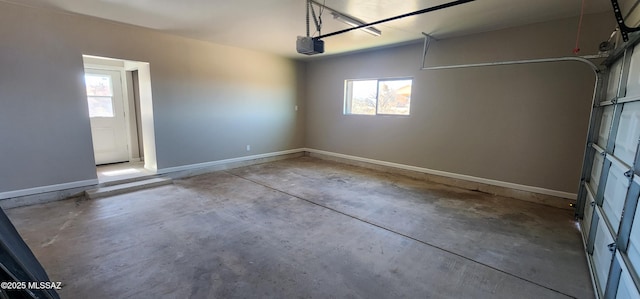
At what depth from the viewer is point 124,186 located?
4.37 metres

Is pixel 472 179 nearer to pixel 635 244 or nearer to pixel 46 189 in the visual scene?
pixel 635 244

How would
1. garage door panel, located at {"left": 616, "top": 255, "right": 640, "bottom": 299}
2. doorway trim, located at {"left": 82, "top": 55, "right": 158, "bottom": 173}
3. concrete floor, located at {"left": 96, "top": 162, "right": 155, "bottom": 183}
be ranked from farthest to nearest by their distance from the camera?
doorway trim, located at {"left": 82, "top": 55, "right": 158, "bottom": 173} → concrete floor, located at {"left": 96, "top": 162, "right": 155, "bottom": 183} → garage door panel, located at {"left": 616, "top": 255, "right": 640, "bottom": 299}

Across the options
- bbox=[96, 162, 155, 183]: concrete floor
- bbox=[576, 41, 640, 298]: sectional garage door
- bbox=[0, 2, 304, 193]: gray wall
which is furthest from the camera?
bbox=[96, 162, 155, 183]: concrete floor

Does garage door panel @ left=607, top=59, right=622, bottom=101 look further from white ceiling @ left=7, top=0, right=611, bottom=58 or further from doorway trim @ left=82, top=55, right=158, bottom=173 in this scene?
Answer: doorway trim @ left=82, top=55, right=158, bottom=173

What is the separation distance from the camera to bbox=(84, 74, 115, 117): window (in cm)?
530

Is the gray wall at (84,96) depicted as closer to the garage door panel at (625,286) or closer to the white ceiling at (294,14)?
the white ceiling at (294,14)

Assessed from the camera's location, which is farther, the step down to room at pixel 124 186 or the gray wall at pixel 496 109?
the step down to room at pixel 124 186

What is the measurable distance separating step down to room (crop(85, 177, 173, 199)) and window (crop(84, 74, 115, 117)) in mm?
2068

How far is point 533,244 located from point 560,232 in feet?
2.02

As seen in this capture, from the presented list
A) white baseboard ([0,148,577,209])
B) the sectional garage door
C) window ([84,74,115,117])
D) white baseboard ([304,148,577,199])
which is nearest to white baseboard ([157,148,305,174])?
white baseboard ([0,148,577,209])

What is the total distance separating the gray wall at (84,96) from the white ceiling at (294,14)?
0.36m

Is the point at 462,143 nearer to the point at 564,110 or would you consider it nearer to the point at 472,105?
the point at 472,105

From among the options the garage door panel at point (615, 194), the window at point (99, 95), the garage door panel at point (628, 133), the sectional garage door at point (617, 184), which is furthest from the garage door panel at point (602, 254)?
the window at point (99, 95)

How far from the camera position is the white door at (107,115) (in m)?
5.36
